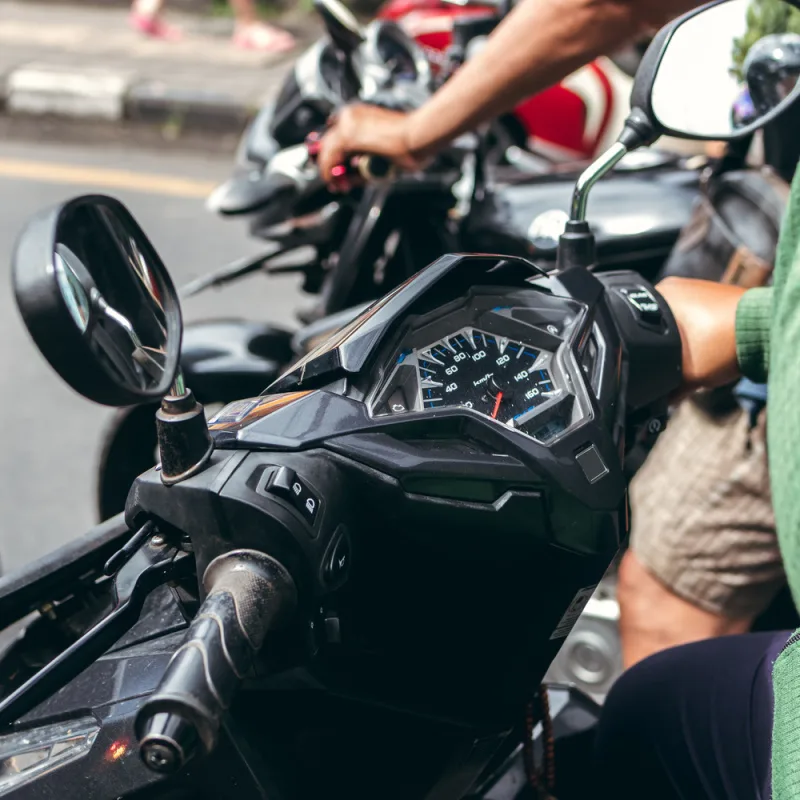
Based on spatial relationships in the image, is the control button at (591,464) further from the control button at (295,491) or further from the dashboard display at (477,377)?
the control button at (295,491)

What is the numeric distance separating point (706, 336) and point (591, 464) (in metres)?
0.36

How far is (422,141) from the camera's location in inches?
74.8

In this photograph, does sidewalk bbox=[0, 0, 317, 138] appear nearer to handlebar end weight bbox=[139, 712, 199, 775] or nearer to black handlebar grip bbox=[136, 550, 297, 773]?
black handlebar grip bbox=[136, 550, 297, 773]

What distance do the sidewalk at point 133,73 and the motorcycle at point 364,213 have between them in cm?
438

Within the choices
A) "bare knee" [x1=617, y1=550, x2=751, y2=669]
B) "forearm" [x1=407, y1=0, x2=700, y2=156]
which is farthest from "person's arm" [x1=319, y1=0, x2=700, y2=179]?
"bare knee" [x1=617, y1=550, x2=751, y2=669]

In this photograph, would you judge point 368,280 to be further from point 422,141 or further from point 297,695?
point 297,695

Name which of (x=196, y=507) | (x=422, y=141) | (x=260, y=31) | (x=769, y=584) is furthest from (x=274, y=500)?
(x=260, y=31)

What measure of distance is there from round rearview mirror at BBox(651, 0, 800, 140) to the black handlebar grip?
0.79 m

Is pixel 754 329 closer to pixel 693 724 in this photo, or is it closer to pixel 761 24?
pixel 693 724

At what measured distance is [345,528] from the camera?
0.95m

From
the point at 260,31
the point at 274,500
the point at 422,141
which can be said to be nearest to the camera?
the point at 274,500

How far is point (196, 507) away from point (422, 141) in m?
1.15

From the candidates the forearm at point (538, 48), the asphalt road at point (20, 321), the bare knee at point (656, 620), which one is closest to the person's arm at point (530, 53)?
the forearm at point (538, 48)

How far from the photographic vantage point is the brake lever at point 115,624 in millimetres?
Result: 971
